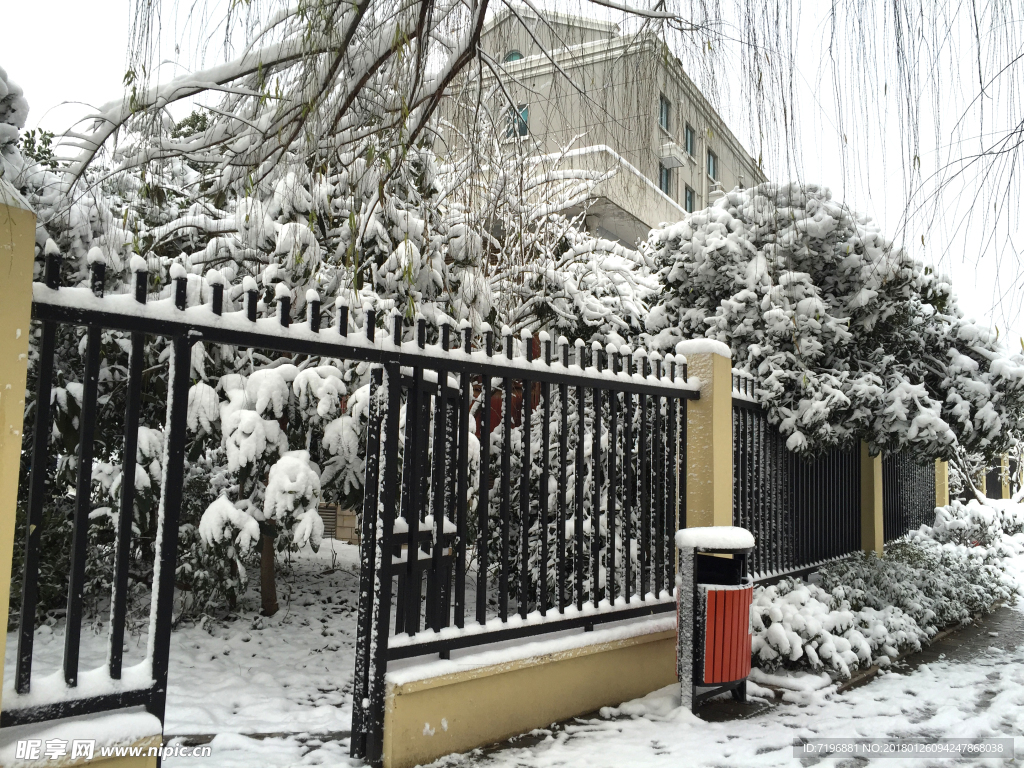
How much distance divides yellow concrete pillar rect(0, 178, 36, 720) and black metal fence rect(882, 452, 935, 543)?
10283 millimetres

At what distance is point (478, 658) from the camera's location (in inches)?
161

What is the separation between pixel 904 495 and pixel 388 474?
36.0 feet

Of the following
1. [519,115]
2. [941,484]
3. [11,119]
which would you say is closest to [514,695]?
[519,115]

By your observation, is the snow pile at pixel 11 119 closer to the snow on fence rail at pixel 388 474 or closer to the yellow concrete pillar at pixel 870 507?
the snow on fence rail at pixel 388 474

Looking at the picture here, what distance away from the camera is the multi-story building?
307 cm

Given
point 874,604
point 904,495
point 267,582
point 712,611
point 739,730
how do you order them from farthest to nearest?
point 904,495
point 874,604
point 267,582
point 712,611
point 739,730

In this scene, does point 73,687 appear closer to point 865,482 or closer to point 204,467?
point 204,467

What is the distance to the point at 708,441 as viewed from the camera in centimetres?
572

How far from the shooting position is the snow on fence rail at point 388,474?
2.81 metres

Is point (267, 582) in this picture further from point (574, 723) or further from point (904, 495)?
point (904, 495)

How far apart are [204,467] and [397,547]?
332 centimetres

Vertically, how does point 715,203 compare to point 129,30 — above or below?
above

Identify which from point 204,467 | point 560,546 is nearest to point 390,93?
point 560,546

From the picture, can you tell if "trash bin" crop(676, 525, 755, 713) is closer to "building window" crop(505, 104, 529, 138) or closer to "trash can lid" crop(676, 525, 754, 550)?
"trash can lid" crop(676, 525, 754, 550)
